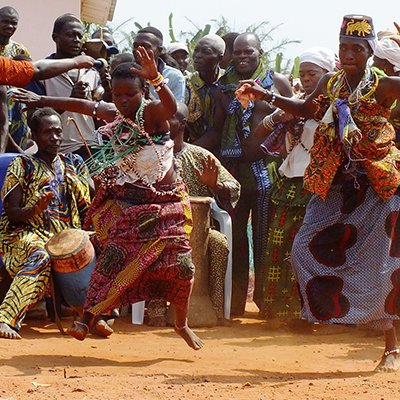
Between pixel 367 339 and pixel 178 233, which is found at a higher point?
pixel 178 233

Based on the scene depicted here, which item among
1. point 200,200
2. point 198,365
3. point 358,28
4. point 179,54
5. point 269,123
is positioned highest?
point 358,28

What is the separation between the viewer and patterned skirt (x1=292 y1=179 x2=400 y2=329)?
6.36m

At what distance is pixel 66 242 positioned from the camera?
732cm

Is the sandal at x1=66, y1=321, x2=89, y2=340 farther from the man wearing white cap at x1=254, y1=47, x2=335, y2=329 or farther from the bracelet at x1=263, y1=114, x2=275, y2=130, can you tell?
the bracelet at x1=263, y1=114, x2=275, y2=130

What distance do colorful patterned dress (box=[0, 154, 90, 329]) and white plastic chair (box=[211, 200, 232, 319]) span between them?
1.27 metres

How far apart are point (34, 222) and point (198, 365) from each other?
204 centimetres

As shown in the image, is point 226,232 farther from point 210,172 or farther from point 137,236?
point 137,236

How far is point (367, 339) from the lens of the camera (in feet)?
26.1

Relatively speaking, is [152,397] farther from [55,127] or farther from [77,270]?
[55,127]

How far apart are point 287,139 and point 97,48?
2.02 meters

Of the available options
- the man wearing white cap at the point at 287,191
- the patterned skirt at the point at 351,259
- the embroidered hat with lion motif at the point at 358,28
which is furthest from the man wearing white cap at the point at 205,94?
the embroidered hat with lion motif at the point at 358,28

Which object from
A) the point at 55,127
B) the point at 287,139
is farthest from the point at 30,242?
the point at 287,139

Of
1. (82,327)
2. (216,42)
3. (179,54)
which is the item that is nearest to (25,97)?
(82,327)

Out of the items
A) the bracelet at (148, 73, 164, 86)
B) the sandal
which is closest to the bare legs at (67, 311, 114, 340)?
the sandal
